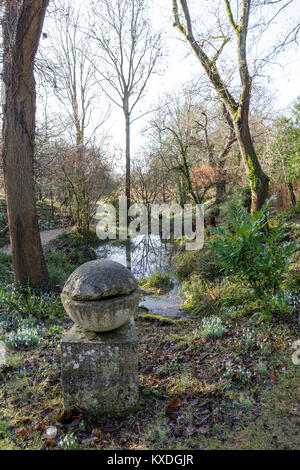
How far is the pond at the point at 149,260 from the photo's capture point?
22.2 ft

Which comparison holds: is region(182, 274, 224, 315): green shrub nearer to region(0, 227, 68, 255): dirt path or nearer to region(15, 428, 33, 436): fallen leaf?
region(15, 428, 33, 436): fallen leaf

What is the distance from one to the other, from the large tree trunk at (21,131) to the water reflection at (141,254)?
3657 mm

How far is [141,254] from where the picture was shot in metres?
11.5

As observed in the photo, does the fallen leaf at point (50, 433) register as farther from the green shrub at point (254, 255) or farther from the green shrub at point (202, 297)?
the green shrub at point (202, 297)

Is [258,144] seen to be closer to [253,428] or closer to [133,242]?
[133,242]

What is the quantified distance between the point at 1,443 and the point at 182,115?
18.1 metres

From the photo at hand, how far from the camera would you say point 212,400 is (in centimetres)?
290

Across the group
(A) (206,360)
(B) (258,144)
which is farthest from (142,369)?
(B) (258,144)

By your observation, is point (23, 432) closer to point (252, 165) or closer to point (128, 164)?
point (252, 165)

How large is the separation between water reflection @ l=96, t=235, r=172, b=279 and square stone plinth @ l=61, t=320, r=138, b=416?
20.2 ft

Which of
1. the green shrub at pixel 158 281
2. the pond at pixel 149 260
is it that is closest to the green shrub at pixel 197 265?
the pond at pixel 149 260

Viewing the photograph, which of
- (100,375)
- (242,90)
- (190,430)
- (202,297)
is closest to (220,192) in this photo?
(242,90)

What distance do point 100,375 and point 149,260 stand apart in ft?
26.2

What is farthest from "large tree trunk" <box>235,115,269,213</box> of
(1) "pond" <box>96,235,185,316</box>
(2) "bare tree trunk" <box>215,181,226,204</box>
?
(2) "bare tree trunk" <box>215,181,226,204</box>
